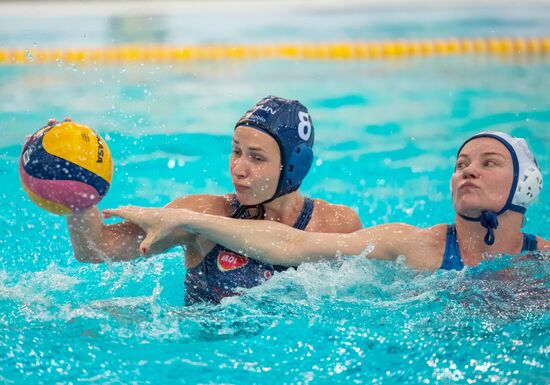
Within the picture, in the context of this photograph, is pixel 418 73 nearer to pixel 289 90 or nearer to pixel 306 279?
pixel 289 90

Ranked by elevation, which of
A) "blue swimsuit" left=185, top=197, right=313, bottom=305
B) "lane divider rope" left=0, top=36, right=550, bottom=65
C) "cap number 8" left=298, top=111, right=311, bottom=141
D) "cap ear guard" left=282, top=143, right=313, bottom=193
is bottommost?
"blue swimsuit" left=185, top=197, right=313, bottom=305

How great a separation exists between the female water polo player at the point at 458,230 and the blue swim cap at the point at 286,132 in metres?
0.23

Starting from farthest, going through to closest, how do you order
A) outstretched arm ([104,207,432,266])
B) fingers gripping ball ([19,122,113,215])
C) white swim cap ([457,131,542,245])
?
white swim cap ([457,131,542,245]), outstretched arm ([104,207,432,266]), fingers gripping ball ([19,122,113,215])

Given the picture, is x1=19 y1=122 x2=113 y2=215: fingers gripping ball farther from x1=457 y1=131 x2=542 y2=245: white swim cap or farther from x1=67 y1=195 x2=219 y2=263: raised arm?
x1=457 y1=131 x2=542 y2=245: white swim cap

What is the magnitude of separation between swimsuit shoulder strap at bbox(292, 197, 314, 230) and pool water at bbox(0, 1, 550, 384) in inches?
8.5

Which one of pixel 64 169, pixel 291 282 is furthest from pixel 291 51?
pixel 64 169

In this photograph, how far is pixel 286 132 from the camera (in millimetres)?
3264

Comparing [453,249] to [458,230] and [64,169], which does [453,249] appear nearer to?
[458,230]

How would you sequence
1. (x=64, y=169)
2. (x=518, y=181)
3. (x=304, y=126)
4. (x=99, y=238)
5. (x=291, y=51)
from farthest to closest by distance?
1. (x=291, y=51)
2. (x=304, y=126)
3. (x=518, y=181)
4. (x=99, y=238)
5. (x=64, y=169)

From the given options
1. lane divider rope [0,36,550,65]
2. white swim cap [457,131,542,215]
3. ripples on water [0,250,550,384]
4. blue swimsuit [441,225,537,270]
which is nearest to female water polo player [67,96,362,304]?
ripples on water [0,250,550,384]

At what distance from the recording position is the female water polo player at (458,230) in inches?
122

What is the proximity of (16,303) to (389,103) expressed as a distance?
4.54 metres

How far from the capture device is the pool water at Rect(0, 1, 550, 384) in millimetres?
2973

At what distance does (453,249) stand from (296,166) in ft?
2.28
